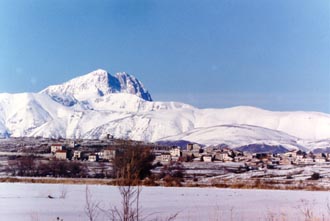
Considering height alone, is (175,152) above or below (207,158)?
above

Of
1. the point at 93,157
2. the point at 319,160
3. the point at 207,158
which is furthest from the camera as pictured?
the point at 319,160

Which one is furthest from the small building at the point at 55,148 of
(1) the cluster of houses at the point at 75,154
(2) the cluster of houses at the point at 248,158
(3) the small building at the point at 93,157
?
(2) the cluster of houses at the point at 248,158

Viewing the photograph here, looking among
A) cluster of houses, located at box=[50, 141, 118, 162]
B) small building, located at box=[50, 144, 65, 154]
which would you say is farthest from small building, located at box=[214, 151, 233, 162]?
small building, located at box=[50, 144, 65, 154]

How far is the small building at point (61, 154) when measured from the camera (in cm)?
3722

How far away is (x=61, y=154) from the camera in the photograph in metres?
38.5

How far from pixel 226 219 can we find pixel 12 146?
32.3 meters

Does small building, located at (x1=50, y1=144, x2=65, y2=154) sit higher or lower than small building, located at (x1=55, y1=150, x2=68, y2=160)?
higher

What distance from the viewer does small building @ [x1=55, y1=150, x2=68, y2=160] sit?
3722 centimetres

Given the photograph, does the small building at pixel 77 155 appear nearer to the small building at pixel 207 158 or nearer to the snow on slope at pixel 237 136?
Result: the small building at pixel 207 158

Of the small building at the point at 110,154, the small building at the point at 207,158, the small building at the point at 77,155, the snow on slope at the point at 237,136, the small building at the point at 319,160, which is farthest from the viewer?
the snow on slope at the point at 237,136

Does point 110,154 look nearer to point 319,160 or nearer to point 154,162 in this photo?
point 154,162

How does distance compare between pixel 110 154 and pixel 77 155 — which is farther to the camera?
pixel 77 155

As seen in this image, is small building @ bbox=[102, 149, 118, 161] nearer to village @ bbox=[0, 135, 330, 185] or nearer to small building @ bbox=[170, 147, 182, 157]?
village @ bbox=[0, 135, 330, 185]

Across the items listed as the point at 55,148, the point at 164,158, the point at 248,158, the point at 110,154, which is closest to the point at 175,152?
the point at 248,158
